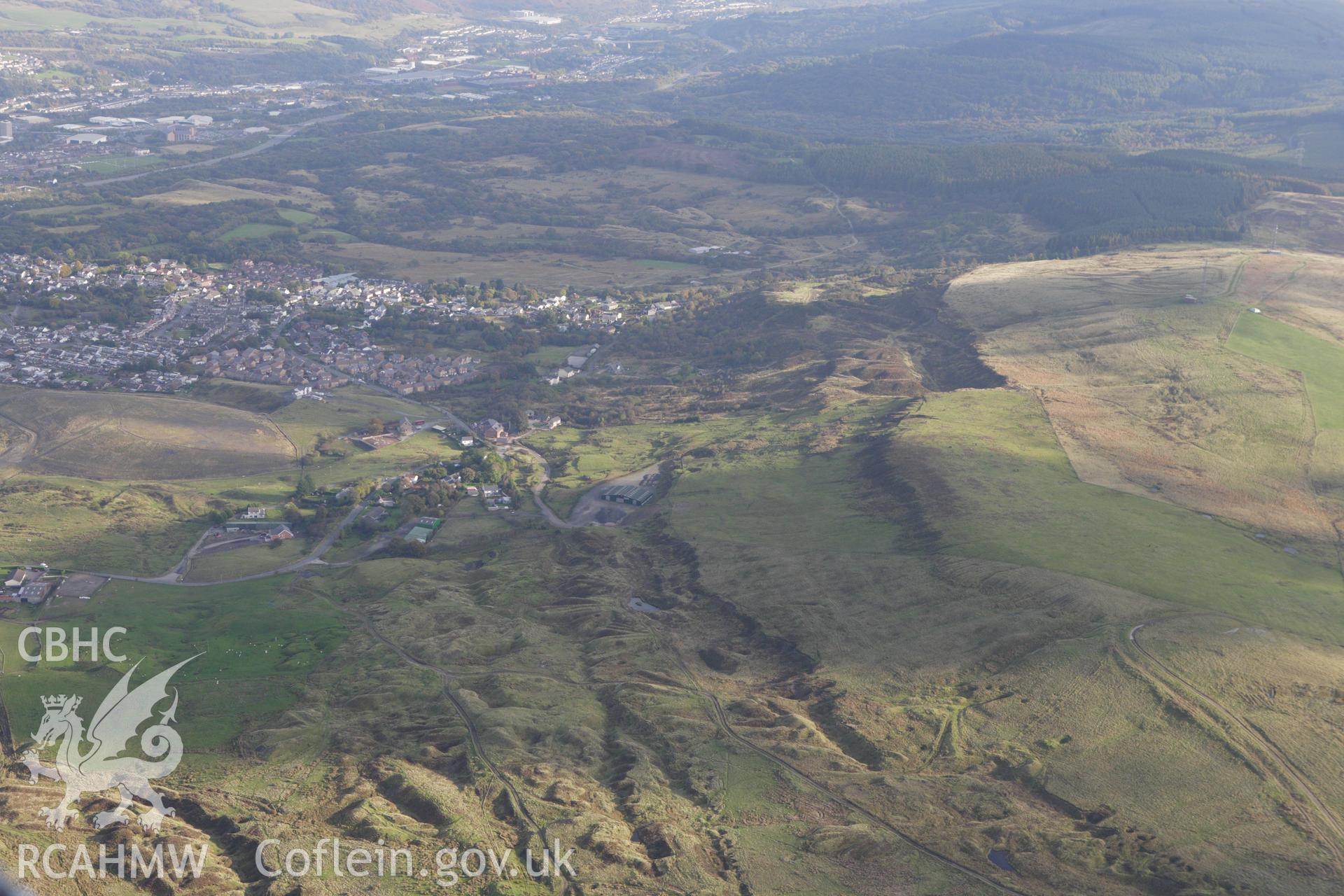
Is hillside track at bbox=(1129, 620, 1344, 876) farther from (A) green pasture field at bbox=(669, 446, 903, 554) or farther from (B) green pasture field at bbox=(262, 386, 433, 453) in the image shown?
(B) green pasture field at bbox=(262, 386, 433, 453)

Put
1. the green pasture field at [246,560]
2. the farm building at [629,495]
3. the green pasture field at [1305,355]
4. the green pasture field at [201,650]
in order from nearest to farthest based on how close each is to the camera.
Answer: the green pasture field at [201,650] < the green pasture field at [246,560] < the farm building at [629,495] < the green pasture field at [1305,355]

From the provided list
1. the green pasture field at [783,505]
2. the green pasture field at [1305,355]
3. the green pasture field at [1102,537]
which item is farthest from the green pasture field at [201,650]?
the green pasture field at [1305,355]

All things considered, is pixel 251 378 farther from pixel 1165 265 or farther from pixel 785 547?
pixel 1165 265

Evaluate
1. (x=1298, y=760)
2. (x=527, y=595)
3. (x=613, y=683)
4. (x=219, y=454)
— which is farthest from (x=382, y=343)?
(x=1298, y=760)

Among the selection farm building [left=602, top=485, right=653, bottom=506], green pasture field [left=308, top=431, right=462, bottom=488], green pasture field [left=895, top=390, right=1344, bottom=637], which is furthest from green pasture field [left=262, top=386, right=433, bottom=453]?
green pasture field [left=895, top=390, right=1344, bottom=637]

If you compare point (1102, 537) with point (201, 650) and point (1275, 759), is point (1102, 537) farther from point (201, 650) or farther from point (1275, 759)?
point (201, 650)

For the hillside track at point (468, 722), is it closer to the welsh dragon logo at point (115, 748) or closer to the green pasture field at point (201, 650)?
the green pasture field at point (201, 650)
